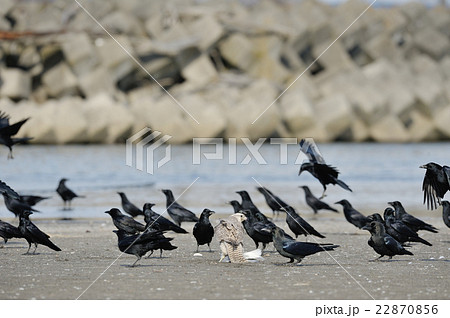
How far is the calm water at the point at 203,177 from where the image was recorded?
57.8ft

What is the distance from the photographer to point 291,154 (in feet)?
102

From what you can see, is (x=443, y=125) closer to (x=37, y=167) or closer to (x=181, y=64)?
(x=181, y=64)

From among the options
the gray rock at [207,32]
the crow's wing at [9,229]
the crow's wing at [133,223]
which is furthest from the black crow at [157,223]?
the gray rock at [207,32]

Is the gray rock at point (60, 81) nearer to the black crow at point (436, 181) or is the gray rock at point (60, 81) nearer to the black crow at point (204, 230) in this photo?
the black crow at point (204, 230)

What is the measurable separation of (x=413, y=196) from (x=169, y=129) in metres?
15.2

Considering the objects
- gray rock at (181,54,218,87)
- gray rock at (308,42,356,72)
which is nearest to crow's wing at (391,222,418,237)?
gray rock at (181,54,218,87)

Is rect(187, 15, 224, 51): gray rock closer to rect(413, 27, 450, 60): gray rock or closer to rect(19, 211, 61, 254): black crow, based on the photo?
rect(413, 27, 450, 60): gray rock

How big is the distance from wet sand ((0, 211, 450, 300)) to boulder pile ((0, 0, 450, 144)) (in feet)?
68.0

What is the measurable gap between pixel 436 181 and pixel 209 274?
3249 millimetres

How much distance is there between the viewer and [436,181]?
10.6 metres

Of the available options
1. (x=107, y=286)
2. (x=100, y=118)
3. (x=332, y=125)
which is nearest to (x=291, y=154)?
(x=332, y=125)

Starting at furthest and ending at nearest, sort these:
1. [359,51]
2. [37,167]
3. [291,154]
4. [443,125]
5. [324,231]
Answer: [359,51] → [443,125] → [291,154] → [37,167] → [324,231]

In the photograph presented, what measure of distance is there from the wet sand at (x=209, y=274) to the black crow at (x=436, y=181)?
763 mm

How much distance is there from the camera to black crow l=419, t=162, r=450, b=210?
10.4 m
